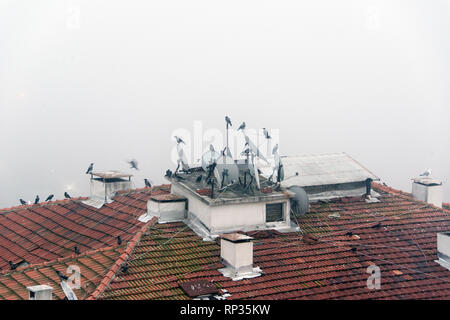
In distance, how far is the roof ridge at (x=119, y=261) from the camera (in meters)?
17.6

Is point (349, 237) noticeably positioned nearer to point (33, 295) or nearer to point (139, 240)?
point (139, 240)

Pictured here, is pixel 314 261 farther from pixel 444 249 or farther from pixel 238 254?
pixel 444 249

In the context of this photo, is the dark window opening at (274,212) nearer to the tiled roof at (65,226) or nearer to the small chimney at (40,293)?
the tiled roof at (65,226)

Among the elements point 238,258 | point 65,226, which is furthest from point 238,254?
point 65,226

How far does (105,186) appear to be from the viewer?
27984 mm

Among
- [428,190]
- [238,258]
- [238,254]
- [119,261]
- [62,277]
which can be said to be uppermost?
[428,190]

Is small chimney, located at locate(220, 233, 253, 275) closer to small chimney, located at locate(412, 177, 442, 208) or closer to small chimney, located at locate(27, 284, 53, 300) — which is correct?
small chimney, located at locate(27, 284, 53, 300)

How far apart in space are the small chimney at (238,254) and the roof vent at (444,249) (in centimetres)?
719

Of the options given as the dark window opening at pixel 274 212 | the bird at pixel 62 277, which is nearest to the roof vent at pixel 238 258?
the dark window opening at pixel 274 212

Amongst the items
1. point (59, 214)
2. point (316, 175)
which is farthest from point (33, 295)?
point (316, 175)

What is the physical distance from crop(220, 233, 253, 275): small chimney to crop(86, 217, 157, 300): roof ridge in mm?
3084

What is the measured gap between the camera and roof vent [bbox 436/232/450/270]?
21891 mm

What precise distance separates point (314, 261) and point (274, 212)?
3016 mm

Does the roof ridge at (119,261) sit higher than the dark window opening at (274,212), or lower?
lower
